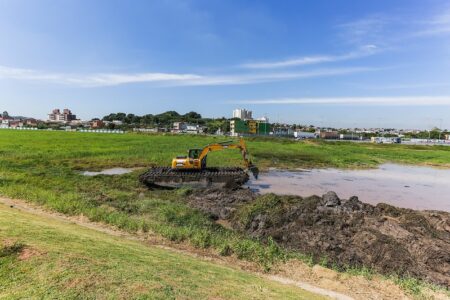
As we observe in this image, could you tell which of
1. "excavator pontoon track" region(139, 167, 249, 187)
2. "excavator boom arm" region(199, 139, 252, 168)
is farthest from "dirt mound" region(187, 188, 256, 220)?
"excavator boom arm" region(199, 139, 252, 168)

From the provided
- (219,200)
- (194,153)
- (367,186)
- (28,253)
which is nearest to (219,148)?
(194,153)

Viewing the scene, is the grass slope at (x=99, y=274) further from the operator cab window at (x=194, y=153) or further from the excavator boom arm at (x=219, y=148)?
the operator cab window at (x=194, y=153)

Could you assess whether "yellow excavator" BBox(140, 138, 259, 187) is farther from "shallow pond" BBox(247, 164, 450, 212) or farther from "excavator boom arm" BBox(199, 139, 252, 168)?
"shallow pond" BBox(247, 164, 450, 212)

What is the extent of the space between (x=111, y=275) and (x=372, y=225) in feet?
32.9

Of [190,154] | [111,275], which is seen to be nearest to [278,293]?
[111,275]

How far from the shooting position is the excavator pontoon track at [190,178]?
67.8 feet

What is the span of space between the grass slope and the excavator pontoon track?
12.6 meters

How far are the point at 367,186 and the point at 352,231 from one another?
50.7 feet

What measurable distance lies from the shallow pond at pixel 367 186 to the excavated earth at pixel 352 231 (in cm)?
612

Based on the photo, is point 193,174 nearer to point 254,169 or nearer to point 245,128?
point 254,169

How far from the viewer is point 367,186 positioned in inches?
1017

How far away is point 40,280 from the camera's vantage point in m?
5.16

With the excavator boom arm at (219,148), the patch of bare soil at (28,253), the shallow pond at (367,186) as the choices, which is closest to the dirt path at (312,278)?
the patch of bare soil at (28,253)

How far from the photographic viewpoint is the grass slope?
5.09 metres
